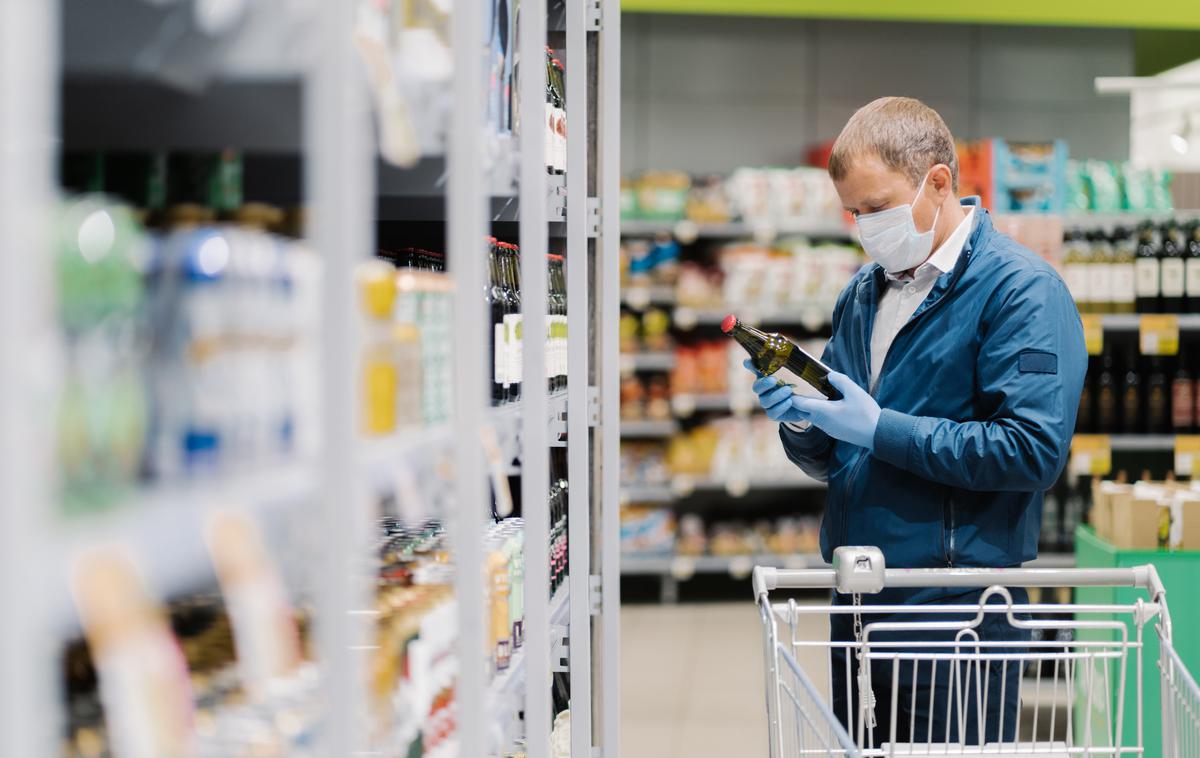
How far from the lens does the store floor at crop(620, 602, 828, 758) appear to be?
4773 mm

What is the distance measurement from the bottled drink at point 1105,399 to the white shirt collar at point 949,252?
392 cm

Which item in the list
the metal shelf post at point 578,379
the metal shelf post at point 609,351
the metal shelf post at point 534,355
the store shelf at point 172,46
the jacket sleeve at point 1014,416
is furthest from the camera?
the metal shelf post at point 609,351

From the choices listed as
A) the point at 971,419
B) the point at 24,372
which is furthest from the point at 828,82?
the point at 24,372

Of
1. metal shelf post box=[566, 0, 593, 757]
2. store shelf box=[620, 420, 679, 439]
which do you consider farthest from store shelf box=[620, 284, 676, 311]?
metal shelf post box=[566, 0, 593, 757]

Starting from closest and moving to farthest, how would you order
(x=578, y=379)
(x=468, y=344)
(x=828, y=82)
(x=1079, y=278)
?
(x=468, y=344)
(x=578, y=379)
(x=1079, y=278)
(x=828, y=82)

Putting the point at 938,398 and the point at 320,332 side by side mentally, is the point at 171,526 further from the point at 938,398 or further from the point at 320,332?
the point at 938,398

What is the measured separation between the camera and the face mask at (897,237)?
2412 millimetres

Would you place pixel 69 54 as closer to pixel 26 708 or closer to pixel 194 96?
pixel 194 96

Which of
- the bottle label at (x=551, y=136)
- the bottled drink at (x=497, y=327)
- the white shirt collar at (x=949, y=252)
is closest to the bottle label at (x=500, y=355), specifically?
the bottled drink at (x=497, y=327)

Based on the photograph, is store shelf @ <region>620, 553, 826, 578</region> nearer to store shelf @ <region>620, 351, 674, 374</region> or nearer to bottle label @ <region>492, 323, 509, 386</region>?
store shelf @ <region>620, 351, 674, 374</region>

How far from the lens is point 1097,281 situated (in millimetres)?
5895

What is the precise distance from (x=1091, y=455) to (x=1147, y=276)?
2.95 ft

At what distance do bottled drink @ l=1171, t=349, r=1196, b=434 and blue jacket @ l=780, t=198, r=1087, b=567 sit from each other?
4123mm

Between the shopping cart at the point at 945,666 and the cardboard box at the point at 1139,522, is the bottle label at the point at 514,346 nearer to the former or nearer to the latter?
the shopping cart at the point at 945,666
